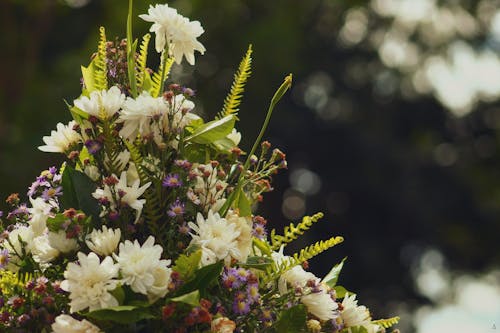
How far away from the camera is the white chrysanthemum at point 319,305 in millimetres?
2301

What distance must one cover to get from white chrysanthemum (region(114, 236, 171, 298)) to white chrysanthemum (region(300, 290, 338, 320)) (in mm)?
393

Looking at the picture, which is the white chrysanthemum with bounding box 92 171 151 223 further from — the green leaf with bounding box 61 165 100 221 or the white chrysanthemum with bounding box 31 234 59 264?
the white chrysanthemum with bounding box 31 234 59 264

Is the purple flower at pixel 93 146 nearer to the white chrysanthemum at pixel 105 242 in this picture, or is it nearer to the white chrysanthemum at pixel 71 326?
the white chrysanthemum at pixel 105 242

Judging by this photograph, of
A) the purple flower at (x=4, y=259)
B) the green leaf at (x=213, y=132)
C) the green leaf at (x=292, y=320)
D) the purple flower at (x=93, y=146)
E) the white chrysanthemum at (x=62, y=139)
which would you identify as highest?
the white chrysanthemum at (x=62, y=139)

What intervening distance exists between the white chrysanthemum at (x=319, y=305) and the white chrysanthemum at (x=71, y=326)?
53cm

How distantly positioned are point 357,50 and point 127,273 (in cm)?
1578

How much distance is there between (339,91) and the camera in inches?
684

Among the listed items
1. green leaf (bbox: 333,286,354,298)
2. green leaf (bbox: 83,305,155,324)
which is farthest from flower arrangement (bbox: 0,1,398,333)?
green leaf (bbox: 333,286,354,298)

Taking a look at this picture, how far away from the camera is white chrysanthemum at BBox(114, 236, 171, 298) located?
2043mm

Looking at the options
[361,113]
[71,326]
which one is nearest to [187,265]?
[71,326]

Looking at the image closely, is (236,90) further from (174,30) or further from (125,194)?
(125,194)

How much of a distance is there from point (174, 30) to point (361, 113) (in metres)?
15.1

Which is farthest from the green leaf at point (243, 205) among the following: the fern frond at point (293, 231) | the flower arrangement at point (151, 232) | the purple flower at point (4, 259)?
the purple flower at point (4, 259)

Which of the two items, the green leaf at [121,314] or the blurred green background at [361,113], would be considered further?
the blurred green background at [361,113]
